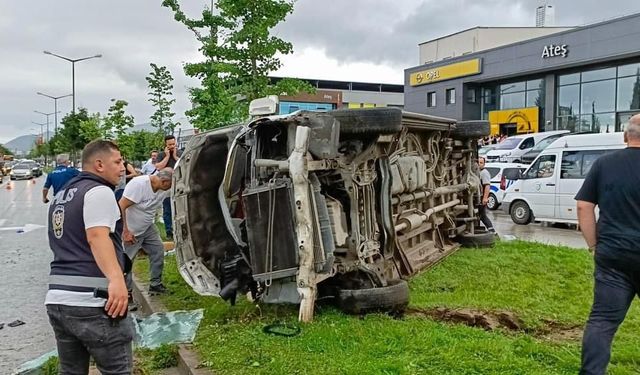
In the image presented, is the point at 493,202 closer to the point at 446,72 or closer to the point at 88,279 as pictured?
the point at 88,279

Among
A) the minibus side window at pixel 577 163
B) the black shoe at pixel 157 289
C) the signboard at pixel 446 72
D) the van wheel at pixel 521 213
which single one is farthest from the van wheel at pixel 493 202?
the signboard at pixel 446 72

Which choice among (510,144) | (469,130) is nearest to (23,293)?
(469,130)

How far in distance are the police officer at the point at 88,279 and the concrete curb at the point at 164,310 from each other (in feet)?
3.37

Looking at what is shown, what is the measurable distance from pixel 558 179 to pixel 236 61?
793 cm

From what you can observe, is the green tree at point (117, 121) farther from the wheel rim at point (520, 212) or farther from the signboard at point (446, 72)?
the signboard at point (446, 72)

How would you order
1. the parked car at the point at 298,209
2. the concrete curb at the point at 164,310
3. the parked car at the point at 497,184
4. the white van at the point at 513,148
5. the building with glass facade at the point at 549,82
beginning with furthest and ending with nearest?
the building with glass facade at the point at 549,82
the white van at the point at 513,148
the parked car at the point at 497,184
the parked car at the point at 298,209
the concrete curb at the point at 164,310

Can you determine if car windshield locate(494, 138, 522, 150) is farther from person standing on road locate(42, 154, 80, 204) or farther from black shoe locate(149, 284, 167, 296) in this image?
black shoe locate(149, 284, 167, 296)

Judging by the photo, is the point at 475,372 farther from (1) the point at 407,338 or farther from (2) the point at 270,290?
(2) the point at 270,290

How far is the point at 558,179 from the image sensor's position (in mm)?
13641

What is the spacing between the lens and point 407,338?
4.39m

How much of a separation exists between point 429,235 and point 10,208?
53.9 feet

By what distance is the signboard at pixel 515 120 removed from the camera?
34.9 m

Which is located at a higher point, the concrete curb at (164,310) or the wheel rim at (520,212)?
the wheel rim at (520,212)

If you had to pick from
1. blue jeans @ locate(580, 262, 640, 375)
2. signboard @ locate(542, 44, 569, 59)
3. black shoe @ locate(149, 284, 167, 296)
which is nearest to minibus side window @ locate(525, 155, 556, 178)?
black shoe @ locate(149, 284, 167, 296)
